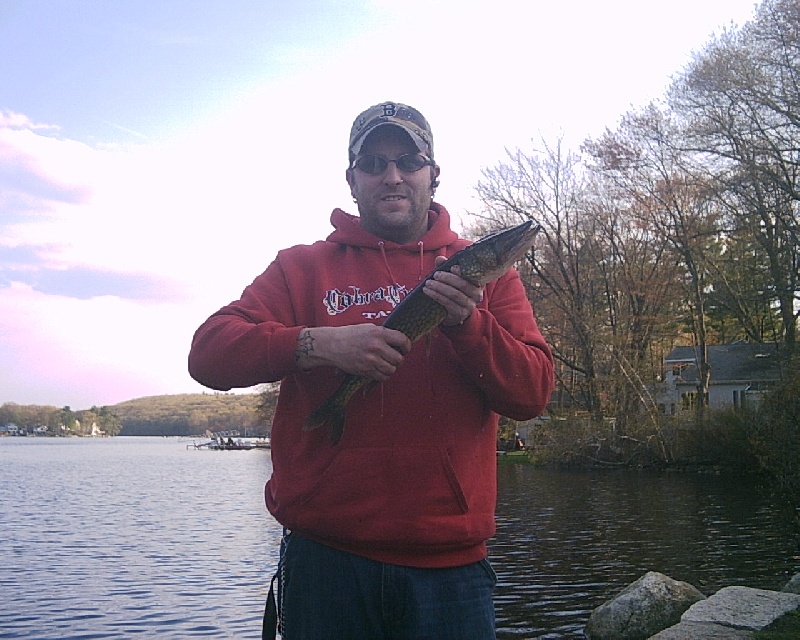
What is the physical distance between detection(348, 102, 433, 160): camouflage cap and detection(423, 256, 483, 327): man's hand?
66cm

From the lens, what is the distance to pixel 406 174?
9.60ft

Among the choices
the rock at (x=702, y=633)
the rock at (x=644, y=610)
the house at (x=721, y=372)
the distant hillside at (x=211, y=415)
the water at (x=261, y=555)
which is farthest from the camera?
the distant hillside at (x=211, y=415)

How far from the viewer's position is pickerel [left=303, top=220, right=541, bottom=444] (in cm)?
253

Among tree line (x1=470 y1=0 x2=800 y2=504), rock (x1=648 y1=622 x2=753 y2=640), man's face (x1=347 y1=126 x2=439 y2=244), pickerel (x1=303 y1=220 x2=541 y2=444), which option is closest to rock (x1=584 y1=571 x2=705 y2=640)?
rock (x1=648 y1=622 x2=753 y2=640)

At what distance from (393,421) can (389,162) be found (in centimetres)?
97

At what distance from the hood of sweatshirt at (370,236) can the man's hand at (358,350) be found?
56 cm

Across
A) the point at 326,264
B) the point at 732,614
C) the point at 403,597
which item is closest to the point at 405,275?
the point at 326,264

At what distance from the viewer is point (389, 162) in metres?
2.92

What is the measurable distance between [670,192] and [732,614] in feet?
91.7

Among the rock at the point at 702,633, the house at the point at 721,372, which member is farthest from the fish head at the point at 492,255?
the house at the point at 721,372

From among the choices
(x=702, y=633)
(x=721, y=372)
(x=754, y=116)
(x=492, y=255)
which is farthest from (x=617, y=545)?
(x=721, y=372)

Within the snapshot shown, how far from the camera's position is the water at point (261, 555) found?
1151 centimetres

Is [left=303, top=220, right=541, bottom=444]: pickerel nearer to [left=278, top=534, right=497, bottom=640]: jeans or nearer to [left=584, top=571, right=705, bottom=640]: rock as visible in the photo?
[left=278, top=534, right=497, bottom=640]: jeans

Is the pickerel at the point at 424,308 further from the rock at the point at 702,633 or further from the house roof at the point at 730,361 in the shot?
the house roof at the point at 730,361
